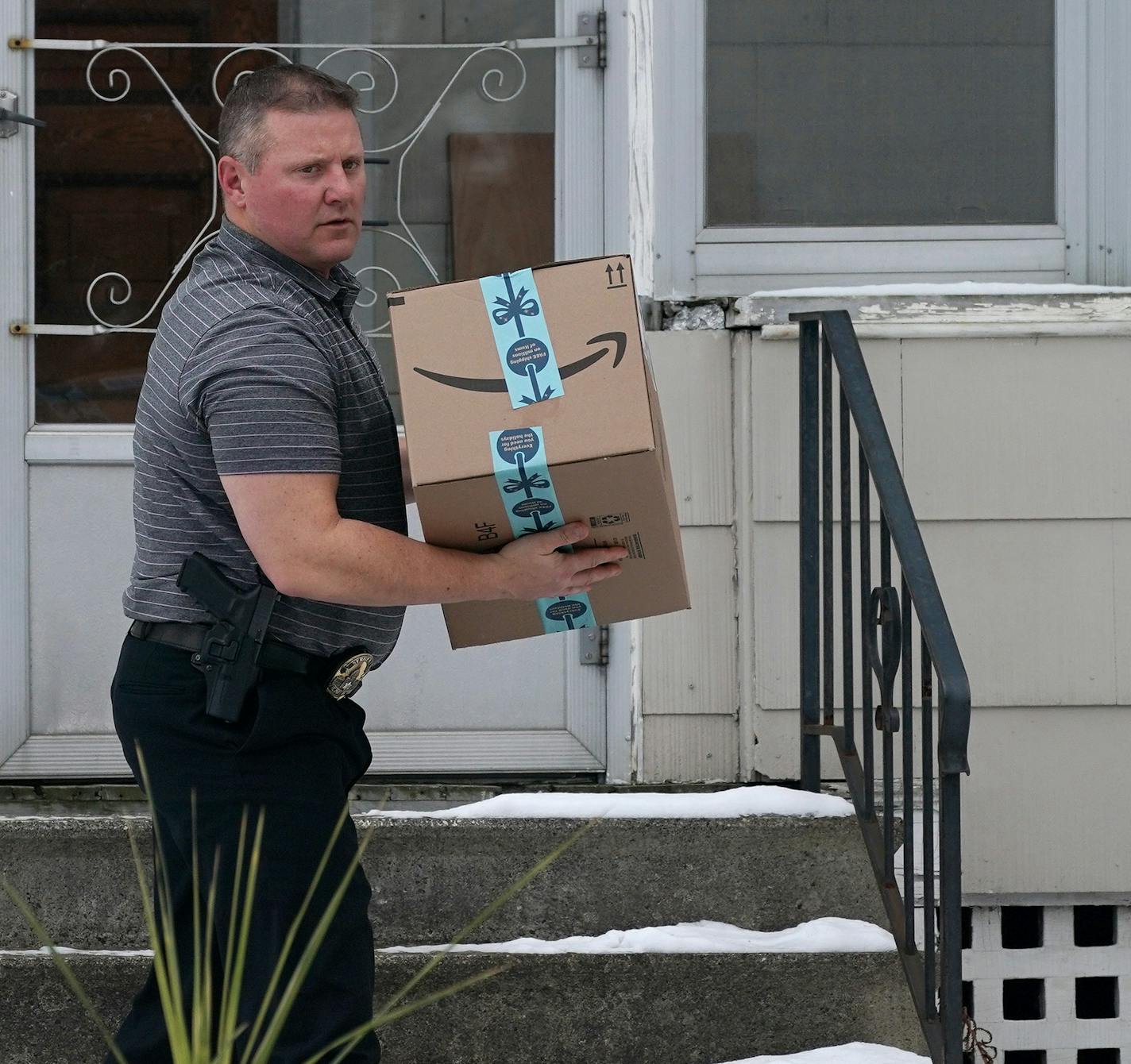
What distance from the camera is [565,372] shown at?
5.64 ft

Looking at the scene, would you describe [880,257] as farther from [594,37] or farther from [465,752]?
[465,752]

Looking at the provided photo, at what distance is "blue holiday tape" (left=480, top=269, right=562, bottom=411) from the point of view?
5.62ft

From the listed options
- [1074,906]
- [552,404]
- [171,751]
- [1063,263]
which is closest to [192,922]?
[171,751]

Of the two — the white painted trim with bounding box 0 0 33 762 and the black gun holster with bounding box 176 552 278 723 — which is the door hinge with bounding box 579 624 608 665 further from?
the black gun holster with bounding box 176 552 278 723

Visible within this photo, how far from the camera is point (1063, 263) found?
10.3 feet

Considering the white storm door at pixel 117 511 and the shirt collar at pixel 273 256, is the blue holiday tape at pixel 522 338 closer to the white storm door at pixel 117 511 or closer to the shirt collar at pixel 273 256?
the shirt collar at pixel 273 256

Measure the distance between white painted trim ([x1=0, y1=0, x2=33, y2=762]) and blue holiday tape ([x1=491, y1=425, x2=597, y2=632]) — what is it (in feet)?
5.89

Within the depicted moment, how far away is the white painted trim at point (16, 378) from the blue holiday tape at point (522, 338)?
178cm

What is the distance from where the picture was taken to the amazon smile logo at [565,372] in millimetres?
1719

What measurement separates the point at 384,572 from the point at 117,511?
171cm

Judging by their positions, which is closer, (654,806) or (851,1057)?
(851,1057)

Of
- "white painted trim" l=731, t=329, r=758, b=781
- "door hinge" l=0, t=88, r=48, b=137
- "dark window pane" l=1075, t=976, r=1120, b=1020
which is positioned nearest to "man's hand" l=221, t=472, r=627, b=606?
"white painted trim" l=731, t=329, r=758, b=781

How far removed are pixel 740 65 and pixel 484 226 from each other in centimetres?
67

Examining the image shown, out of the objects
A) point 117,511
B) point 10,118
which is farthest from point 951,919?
point 10,118
